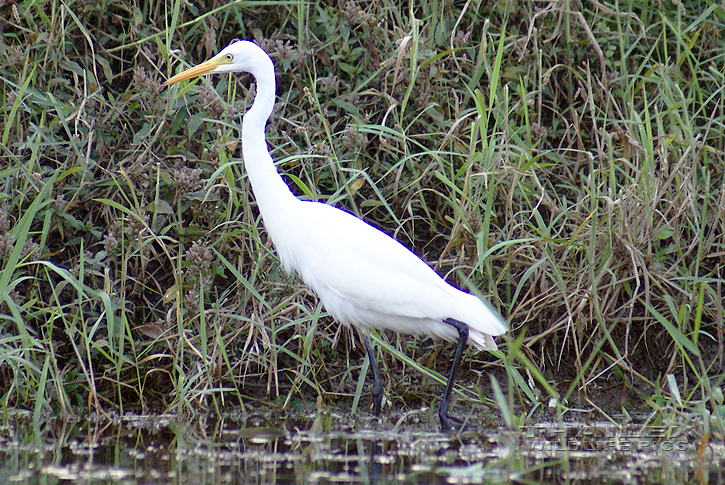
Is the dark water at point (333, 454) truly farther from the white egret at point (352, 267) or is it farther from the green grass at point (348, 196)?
the white egret at point (352, 267)

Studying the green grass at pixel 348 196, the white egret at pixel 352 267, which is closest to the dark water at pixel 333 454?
the green grass at pixel 348 196

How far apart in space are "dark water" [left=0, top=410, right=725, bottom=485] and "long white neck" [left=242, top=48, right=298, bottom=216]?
960 millimetres

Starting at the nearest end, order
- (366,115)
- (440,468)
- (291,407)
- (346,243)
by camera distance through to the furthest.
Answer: (440,468)
(346,243)
(291,407)
(366,115)

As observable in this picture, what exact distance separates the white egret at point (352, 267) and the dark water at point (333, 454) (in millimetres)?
431

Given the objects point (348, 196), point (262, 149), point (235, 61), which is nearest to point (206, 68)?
point (235, 61)

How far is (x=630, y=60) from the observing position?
496 centimetres

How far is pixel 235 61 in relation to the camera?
12.3 ft

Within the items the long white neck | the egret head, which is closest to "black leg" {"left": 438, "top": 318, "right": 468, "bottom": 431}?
the long white neck

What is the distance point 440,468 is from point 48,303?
216 cm

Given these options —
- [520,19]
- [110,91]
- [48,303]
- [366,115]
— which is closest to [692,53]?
[520,19]

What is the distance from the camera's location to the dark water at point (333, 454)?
8.37 feet

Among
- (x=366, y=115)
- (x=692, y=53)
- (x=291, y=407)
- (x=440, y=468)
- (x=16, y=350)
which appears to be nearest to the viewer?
(x=440, y=468)

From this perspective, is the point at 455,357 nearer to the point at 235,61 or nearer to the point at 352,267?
the point at 352,267

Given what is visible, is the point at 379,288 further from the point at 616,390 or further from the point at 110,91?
the point at 110,91
